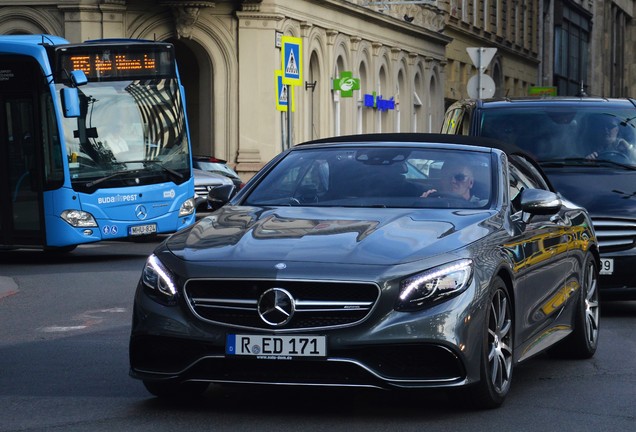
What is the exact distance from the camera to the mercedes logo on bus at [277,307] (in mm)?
7430

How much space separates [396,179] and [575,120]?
6.08m

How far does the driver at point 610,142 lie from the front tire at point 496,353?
21.0 ft

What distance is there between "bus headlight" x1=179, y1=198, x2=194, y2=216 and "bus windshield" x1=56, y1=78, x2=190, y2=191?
1.14 feet

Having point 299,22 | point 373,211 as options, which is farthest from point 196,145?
point 373,211

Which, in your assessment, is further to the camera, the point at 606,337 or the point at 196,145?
the point at 196,145

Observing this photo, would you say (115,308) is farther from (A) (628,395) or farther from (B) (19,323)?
(A) (628,395)

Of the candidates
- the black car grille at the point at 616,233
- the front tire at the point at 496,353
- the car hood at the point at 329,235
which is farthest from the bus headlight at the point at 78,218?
the front tire at the point at 496,353

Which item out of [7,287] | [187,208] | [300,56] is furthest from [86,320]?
[300,56]

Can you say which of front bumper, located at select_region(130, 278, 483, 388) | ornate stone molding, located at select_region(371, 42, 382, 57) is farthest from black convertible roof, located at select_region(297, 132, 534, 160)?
ornate stone molding, located at select_region(371, 42, 382, 57)

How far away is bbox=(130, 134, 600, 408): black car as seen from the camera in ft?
24.3

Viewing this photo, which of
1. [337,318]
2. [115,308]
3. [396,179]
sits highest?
[396,179]

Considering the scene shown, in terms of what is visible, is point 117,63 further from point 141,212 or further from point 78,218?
point 78,218

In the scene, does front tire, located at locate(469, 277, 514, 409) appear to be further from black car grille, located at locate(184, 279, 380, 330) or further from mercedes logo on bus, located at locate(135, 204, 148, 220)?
mercedes logo on bus, located at locate(135, 204, 148, 220)

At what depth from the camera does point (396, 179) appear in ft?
29.5
